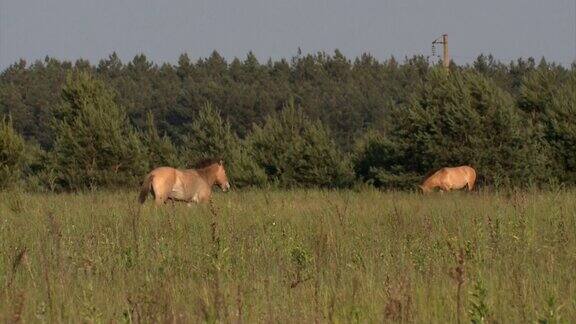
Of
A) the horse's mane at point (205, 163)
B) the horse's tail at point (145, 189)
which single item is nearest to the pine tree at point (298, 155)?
the horse's mane at point (205, 163)

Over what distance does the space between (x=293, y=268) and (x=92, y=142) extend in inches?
1156

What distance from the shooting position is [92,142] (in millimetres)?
35750

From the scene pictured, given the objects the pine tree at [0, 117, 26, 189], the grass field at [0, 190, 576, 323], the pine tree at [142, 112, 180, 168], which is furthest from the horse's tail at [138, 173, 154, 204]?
the pine tree at [142, 112, 180, 168]

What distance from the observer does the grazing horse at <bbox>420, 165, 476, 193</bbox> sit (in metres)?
28.1

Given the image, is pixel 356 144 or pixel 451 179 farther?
pixel 356 144

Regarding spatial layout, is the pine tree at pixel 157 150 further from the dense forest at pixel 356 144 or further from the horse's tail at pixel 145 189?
the horse's tail at pixel 145 189

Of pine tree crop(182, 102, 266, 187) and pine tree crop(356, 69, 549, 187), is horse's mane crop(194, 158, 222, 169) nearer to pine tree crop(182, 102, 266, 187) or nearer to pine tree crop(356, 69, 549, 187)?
pine tree crop(356, 69, 549, 187)

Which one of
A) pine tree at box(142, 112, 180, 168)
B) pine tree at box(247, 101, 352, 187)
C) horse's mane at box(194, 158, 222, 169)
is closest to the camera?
horse's mane at box(194, 158, 222, 169)

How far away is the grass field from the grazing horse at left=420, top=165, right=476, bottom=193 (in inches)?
648

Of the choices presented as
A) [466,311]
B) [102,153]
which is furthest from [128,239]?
[102,153]

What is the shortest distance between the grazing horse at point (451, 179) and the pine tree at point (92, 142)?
1217 centimetres

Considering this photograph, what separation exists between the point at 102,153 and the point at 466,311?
3141 cm

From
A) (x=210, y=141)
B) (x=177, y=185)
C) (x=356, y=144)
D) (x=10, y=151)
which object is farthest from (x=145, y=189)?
(x=210, y=141)

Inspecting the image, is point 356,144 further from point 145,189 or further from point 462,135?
point 145,189
